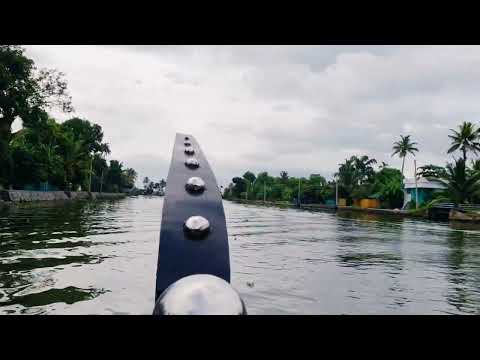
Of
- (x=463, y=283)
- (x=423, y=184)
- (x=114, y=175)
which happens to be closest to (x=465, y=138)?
(x=423, y=184)

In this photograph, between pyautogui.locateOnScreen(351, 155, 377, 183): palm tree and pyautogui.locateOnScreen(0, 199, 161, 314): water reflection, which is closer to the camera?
pyautogui.locateOnScreen(0, 199, 161, 314): water reflection

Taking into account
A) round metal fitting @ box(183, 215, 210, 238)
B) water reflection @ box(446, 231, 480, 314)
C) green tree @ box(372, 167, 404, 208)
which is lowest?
water reflection @ box(446, 231, 480, 314)

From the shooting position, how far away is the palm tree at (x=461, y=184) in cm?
3069

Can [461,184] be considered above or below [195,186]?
above

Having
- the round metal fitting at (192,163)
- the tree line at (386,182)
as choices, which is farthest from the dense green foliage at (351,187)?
the round metal fitting at (192,163)

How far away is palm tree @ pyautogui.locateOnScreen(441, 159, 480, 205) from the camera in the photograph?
30.7 meters

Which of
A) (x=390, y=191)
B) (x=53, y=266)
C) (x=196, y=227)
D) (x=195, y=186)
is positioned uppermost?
(x=390, y=191)

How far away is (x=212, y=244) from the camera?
8.37ft

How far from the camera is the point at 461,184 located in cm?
3097

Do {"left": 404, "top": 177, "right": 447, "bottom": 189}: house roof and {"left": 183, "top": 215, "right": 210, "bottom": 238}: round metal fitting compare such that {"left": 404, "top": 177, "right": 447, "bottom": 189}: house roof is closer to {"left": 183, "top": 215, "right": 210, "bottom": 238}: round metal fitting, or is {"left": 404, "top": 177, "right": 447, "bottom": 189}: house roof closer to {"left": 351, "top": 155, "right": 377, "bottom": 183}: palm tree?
{"left": 351, "top": 155, "right": 377, "bottom": 183}: palm tree

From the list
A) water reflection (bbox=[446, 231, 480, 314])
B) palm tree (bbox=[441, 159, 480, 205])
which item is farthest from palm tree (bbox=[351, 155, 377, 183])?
water reflection (bbox=[446, 231, 480, 314])

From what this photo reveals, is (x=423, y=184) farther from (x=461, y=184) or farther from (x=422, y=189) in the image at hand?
(x=461, y=184)

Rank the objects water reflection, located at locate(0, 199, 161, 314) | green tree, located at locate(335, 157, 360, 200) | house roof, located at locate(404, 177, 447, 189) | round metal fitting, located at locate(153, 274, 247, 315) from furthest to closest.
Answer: green tree, located at locate(335, 157, 360, 200)
house roof, located at locate(404, 177, 447, 189)
water reflection, located at locate(0, 199, 161, 314)
round metal fitting, located at locate(153, 274, 247, 315)
